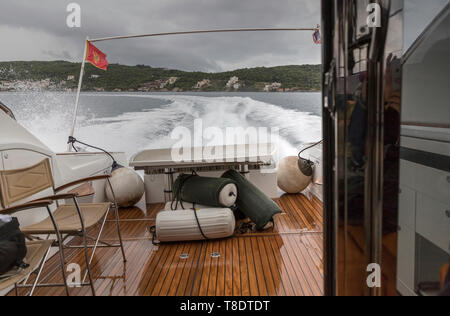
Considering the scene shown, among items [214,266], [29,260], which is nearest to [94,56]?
[214,266]

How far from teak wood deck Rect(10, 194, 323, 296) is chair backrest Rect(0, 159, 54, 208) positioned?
21.1 inches

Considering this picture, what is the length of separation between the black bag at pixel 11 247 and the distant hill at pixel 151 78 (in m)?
9.75

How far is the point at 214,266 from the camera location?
6.53 feet

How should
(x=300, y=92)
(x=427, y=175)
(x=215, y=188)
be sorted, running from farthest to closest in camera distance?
(x=300, y=92) → (x=215, y=188) → (x=427, y=175)

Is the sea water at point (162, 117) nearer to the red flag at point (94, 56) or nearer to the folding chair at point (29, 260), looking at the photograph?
the red flag at point (94, 56)

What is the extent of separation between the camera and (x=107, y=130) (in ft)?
27.2

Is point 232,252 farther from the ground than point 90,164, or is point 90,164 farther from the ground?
point 90,164

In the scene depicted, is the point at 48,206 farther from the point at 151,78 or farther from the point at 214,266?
the point at 151,78

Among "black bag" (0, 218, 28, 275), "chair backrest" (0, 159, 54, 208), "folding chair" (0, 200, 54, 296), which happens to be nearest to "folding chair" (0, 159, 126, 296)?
"chair backrest" (0, 159, 54, 208)

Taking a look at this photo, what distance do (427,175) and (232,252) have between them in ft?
4.51

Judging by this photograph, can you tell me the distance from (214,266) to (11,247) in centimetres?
114
